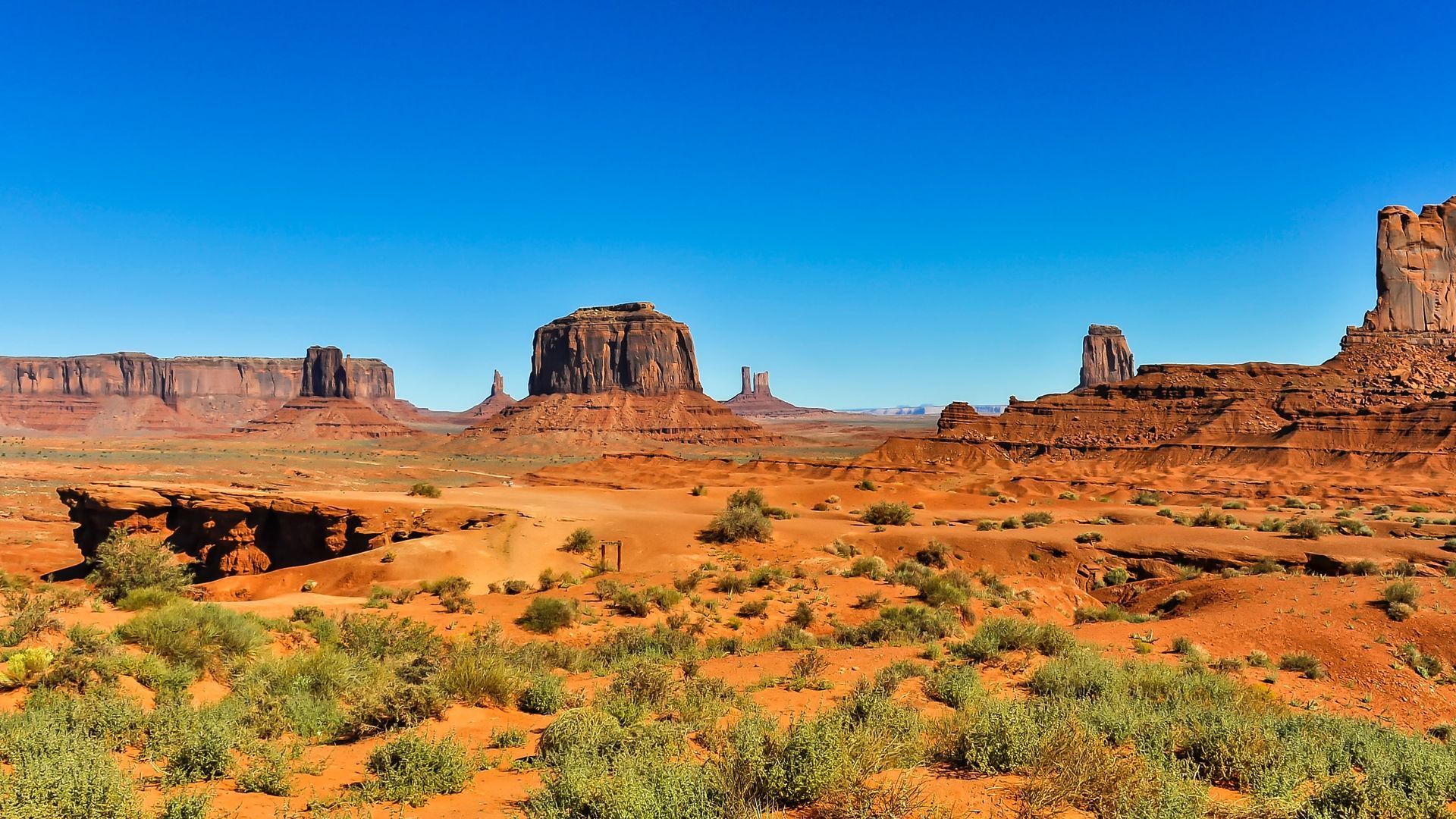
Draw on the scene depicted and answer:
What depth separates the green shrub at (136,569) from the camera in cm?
1819

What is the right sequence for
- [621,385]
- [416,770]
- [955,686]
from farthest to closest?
[621,385] → [955,686] → [416,770]

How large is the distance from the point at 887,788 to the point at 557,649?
25.5ft

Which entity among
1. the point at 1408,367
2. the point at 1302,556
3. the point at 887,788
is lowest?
the point at 1302,556

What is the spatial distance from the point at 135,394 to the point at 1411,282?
20950 centimetres

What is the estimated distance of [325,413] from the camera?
13362 centimetres

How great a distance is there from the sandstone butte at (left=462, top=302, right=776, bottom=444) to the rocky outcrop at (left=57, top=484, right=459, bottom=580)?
8053cm

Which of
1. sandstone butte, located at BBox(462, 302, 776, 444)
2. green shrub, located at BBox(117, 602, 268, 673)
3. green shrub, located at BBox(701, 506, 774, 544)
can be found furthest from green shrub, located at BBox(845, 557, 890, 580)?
sandstone butte, located at BBox(462, 302, 776, 444)

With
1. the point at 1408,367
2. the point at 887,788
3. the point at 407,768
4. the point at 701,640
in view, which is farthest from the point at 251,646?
the point at 1408,367

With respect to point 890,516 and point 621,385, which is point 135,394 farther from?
point 890,516

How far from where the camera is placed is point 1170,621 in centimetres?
1546

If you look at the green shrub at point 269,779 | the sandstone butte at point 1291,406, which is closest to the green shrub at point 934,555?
the green shrub at point 269,779

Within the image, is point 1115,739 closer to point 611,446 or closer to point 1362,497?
point 1362,497

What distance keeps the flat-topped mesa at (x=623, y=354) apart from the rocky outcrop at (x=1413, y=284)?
3505 inches

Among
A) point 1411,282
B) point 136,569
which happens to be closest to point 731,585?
point 136,569
